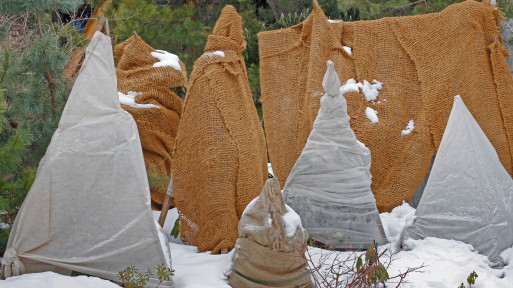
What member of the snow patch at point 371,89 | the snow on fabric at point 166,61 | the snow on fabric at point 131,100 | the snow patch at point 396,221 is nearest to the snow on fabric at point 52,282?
the snow on fabric at point 131,100

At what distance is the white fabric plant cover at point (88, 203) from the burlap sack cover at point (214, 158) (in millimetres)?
896

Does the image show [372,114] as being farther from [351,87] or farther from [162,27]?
[162,27]

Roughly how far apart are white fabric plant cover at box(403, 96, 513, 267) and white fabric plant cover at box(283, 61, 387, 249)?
0.38 meters

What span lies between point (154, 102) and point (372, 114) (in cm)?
194

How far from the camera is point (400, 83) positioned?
19.8 ft

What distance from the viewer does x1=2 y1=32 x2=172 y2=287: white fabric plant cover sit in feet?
12.9

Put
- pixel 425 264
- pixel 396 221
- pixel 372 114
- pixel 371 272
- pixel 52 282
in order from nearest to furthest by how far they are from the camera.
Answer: pixel 371 272
pixel 52 282
pixel 425 264
pixel 396 221
pixel 372 114

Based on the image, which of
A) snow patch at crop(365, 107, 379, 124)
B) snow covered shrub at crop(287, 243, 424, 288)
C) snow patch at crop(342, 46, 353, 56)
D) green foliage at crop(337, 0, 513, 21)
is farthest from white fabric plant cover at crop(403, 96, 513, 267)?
green foliage at crop(337, 0, 513, 21)

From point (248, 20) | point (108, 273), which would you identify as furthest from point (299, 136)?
point (248, 20)

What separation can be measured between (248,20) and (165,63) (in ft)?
11.1

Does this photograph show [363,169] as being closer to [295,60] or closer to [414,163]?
[414,163]

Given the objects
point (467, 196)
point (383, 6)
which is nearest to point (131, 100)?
point (467, 196)

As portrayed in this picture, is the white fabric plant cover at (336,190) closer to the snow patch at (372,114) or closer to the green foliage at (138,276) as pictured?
the snow patch at (372,114)

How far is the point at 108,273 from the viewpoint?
3.96 m
